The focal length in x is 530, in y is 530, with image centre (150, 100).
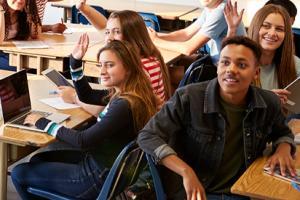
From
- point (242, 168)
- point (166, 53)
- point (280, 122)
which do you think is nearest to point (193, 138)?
point (242, 168)

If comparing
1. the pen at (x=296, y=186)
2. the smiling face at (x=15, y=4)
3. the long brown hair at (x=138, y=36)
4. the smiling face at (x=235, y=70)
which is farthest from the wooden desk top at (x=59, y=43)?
the pen at (x=296, y=186)

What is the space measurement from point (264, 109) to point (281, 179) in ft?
1.08

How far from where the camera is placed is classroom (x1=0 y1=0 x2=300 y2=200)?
210 centimetres

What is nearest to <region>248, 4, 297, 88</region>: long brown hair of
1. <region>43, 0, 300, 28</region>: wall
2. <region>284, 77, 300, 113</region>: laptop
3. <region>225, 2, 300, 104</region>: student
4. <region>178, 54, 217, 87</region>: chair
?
<region>225, 2, 300, 104</region>: student

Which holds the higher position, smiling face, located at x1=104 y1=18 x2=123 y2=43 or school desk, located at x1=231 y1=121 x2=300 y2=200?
smiling face, located at x1=104 y1=18 x2=123 y2=43

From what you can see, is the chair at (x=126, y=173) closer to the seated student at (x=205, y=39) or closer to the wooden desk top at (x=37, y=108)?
the wooden desk top at (x=37, y=108)

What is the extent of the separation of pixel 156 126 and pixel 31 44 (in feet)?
6.85

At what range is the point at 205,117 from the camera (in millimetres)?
2141

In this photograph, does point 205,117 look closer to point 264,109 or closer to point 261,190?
point 264,109


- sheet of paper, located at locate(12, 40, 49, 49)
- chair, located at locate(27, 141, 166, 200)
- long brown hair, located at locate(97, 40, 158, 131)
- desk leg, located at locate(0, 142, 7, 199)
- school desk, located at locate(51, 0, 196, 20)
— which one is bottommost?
desk leg, located at locate(0, 142, 7, 199)

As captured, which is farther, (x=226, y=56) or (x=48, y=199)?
(x=48, y=199)

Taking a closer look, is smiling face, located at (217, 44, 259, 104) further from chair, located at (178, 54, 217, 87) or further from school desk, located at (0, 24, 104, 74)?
school desk, located at (0, 24, 104, 74)

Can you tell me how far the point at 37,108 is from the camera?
8.91 feet

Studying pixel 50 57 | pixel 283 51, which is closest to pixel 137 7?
pixel 50 57
